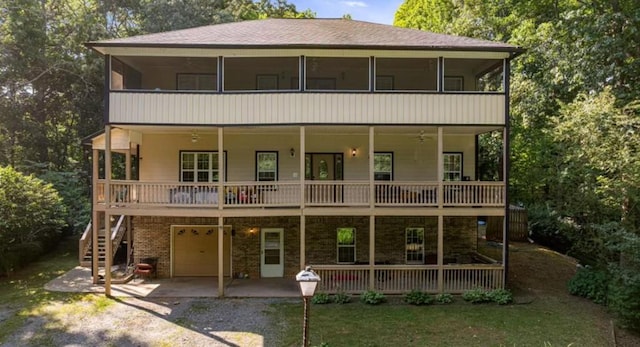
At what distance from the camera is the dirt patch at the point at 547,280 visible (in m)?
11.0

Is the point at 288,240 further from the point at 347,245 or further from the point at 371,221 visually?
the point at 371,221

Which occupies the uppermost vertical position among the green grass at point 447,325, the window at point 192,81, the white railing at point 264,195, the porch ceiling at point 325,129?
the window at point 192,81

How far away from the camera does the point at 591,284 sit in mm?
13586

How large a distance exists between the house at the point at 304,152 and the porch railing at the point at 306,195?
0.07 meters

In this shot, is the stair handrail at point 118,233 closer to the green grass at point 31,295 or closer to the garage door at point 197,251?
the garage door at point 197,251

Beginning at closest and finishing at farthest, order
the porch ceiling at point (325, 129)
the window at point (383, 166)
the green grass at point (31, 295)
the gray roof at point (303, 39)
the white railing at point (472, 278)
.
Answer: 1. the green grass at point (31, 295)
2. the gray roof at point (303, 39)
3. the white railing at point (472, 278)
4. the porch ceiling at point (325, 129)
5. the window at point (383, 166)

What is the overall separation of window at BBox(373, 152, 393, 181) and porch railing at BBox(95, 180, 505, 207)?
1946mm

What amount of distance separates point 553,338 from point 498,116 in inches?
280

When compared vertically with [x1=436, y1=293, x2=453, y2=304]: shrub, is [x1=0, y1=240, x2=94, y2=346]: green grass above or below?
below

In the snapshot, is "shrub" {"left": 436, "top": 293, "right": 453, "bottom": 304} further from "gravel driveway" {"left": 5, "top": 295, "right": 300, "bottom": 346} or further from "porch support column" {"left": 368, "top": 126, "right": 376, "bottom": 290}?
"gravel driveway" {"left": 5, "top": 295, "right": 300, "bottom": 346}

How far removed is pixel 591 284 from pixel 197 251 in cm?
1410

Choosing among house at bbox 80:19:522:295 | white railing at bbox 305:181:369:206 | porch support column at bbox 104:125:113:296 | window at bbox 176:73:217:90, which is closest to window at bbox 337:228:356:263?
house at bbox 80:19:522:295

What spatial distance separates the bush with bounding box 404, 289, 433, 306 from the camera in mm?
13031

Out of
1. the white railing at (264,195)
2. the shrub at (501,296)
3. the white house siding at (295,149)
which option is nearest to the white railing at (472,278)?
the shrub at (501,296)
